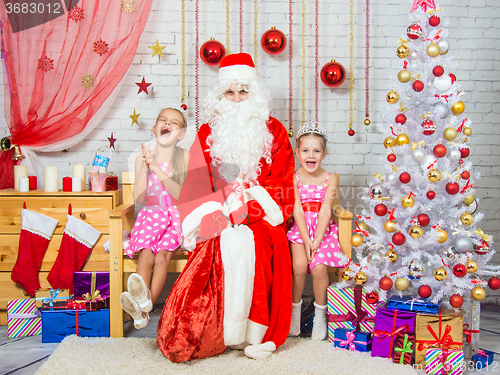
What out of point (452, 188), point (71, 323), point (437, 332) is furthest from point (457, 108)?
point (71, 323)

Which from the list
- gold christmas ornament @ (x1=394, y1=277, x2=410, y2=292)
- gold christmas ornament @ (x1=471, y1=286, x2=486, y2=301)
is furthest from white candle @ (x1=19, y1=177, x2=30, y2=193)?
gold christmas ornament @ (x1=471, y1=286, x2=486, y2=301)

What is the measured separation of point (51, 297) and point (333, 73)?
2.49 m

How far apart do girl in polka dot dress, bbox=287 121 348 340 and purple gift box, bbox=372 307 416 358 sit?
37cm

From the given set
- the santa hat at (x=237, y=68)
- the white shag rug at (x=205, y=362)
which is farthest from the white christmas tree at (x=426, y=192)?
the santa hat at (x=237, y=68)

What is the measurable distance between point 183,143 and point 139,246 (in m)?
0.92

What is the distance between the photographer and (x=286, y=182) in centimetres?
263

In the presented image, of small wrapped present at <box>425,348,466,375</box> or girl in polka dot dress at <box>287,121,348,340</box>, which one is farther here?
girl in polka dot dress at <box>287,121,348,340</box>

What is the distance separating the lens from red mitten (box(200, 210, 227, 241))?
241 centimetres

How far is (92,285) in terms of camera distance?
2625 millimetres

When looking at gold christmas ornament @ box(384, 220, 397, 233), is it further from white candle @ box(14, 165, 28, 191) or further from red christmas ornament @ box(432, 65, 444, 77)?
white candle @ box(14, 165, 28, 191)

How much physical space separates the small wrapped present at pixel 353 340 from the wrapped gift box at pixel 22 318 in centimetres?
186

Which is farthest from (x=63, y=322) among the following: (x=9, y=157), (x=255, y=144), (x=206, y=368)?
(x=255, y=144)

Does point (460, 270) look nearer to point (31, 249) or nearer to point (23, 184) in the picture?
point (31, 249)

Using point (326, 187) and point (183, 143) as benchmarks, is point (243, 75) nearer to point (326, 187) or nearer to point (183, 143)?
point (183, 143)
